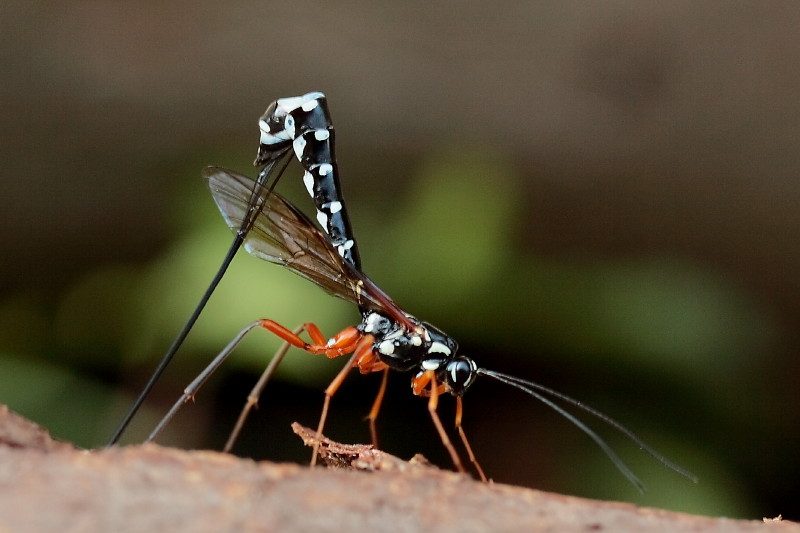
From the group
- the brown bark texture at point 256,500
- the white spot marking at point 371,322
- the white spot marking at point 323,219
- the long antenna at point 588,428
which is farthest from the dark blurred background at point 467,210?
the brown bark texture at point 256,500

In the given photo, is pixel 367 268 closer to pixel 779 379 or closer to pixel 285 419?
pixel 285 419

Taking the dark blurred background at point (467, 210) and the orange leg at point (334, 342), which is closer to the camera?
the orange leg at point (334, 342)

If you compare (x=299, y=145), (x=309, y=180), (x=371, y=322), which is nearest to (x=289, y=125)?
(x=299, y=145)

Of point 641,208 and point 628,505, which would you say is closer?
point 628,505

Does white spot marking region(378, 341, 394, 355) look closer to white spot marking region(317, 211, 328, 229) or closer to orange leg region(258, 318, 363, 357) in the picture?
orange leg region(258, 318, 363, 357)

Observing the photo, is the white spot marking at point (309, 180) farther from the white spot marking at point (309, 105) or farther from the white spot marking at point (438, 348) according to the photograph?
the white spot marking at point (438, 348)

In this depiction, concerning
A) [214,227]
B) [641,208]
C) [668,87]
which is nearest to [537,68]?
[668,87]
